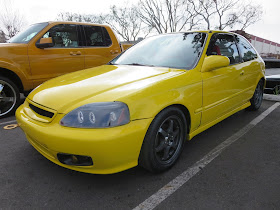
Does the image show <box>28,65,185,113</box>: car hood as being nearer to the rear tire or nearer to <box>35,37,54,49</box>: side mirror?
<box>35,37,54,49</box>: side mirror

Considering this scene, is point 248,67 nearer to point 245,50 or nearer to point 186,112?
point 245,50

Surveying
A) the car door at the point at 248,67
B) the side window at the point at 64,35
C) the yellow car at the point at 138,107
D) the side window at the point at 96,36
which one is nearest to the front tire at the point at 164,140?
the yellow car at the point at 138,107

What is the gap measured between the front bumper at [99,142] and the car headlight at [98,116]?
0.14ft

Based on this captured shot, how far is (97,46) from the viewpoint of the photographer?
5.04 m

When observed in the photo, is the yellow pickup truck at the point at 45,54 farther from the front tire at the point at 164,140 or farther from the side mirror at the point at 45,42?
the front tire at the point at 164,140

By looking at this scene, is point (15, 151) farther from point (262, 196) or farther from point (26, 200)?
point (262, 196)

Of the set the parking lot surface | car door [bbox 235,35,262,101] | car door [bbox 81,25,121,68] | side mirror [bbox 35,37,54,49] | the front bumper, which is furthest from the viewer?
car door [bbox 81,25,121,68]

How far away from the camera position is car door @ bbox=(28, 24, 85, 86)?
4152 mm

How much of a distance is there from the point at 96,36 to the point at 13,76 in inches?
78.9

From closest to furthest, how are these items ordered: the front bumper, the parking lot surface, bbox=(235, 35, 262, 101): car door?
the front bumper, the parking lot surface, bbox=(235, 35, 262, 101): car door

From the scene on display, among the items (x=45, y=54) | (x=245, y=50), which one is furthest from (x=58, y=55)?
(x=245, y=50)

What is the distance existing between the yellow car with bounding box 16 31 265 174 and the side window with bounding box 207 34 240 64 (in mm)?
20

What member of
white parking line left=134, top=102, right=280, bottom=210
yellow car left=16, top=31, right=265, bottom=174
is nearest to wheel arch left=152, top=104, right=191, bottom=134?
yellow car left=16, top=31, right=265, bottom=174

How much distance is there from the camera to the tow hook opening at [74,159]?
1.81 meters
